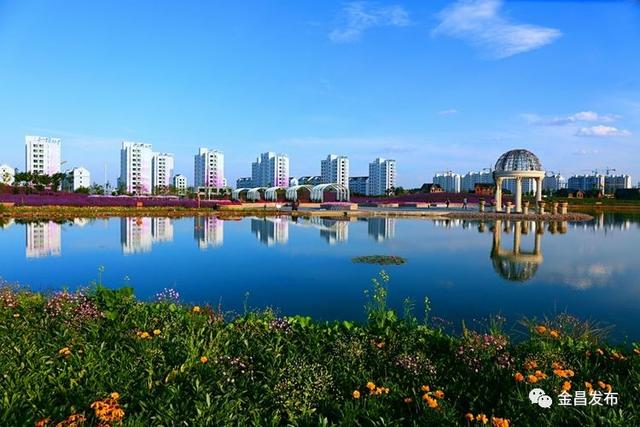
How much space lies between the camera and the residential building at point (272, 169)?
5002 inches

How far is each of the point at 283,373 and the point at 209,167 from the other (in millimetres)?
119448

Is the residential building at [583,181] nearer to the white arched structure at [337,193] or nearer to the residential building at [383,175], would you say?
the residential building at [383,175]

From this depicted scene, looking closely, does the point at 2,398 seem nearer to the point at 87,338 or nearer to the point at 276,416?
the point at 87,338

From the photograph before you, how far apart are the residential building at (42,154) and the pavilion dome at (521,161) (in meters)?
95.8

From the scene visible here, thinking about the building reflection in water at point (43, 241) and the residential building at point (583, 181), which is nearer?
the building reflection in water at point (43, 241)

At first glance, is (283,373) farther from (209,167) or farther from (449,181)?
(449,181)

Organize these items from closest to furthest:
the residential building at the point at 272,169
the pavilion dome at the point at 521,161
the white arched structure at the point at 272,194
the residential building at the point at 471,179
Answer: the pavilion dome at the point at 521,161 → the white arched structure at the point at 272,194 → the residential building at the point at 272,169 → the residential building at the point at 471,179

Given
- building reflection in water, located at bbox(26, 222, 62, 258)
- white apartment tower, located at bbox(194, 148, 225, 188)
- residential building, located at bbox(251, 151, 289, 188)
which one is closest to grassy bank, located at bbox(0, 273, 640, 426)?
building reflection in water, located at bbox(26, 222, 62, 258)

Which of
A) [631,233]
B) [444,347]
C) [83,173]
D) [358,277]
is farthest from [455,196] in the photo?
[83,173]

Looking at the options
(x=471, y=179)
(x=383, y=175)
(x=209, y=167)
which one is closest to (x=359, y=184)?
(x=383, y=175)

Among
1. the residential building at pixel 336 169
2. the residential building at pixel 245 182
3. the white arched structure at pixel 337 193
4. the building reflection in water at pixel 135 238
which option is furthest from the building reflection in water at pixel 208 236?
the residential building at pixel 245 182

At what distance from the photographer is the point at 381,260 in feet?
48.4

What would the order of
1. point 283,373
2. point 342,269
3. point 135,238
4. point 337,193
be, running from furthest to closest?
1. point 337,193
2. point 135,238
3. point 342,269
4. point 283,373

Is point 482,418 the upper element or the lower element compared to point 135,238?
upper
